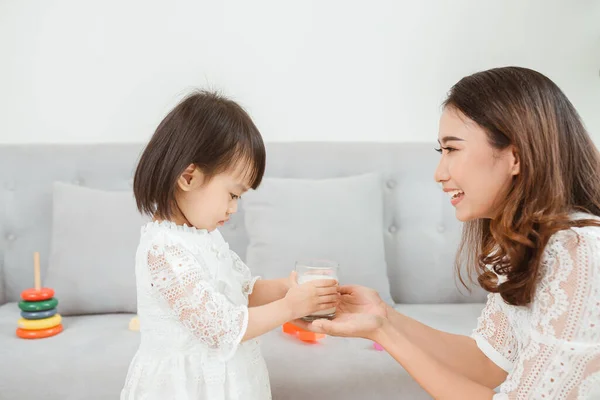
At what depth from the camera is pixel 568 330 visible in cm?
109

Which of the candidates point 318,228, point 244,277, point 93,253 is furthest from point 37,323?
point 318,228

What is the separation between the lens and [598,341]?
1086mm

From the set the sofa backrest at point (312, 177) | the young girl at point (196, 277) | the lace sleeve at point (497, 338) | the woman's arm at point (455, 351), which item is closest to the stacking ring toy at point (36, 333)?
the sofa backrest at point (312, 177)

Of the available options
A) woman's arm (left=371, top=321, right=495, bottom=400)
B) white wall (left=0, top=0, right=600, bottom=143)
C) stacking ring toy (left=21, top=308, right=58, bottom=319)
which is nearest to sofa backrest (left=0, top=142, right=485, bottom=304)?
white wall (left=0, top=0, right=600, bottom=143)

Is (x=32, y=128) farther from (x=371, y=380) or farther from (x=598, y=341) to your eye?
(x=598, y=341)

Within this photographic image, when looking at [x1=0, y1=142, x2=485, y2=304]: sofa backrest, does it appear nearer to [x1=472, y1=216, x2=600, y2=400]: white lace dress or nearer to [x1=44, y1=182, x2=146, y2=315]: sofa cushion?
[x1=44, y1=182, x2=146, y2=315]: sofa cushion

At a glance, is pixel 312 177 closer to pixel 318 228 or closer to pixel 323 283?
pixel 318 228

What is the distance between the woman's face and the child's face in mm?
488

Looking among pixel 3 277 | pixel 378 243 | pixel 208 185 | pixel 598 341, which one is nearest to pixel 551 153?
pixel 598 341

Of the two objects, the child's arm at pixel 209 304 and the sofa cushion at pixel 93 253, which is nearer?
the child's arm at pixel 209 304

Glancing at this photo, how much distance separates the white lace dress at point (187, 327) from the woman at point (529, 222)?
0.22 meters

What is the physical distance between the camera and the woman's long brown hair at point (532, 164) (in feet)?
3.83

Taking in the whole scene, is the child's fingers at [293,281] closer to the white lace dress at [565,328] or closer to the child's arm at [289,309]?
the child's arm at [289,309]

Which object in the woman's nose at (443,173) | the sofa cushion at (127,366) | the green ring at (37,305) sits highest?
the woman's nose at (443,173)
